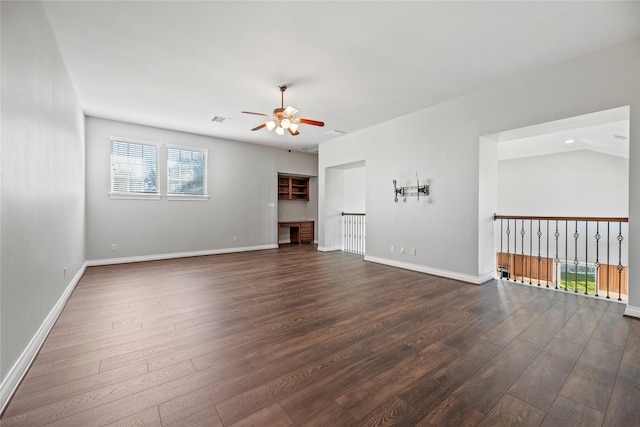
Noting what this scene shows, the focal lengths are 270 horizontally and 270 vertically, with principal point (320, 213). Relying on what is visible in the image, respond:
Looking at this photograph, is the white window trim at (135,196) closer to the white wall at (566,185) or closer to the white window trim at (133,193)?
the white window trim at (133,193)

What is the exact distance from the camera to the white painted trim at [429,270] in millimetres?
4266

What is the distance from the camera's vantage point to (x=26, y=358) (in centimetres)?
201

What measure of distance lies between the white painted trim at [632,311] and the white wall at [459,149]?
49 centimetres

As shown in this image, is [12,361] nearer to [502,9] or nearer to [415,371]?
[415,371]

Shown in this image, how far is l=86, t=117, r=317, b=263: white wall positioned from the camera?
5.61 metres

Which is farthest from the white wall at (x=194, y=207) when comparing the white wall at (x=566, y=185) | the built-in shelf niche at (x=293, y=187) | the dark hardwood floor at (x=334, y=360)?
the white wall at (x=566, y=185)

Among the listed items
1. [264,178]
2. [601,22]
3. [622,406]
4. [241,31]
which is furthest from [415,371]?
[264,178]

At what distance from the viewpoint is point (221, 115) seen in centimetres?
534

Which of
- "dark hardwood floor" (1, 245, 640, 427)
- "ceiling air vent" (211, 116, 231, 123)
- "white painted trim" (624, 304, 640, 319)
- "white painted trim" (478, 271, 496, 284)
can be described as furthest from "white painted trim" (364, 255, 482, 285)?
"ceiling air vent" (211, 116, 231, 123)

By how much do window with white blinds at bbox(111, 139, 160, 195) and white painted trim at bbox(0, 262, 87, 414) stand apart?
3.28 meters

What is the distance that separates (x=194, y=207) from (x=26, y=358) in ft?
16.4

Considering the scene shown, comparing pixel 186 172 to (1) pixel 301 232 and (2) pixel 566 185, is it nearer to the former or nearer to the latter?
(1) pixel 301 232

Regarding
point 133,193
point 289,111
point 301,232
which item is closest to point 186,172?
point 133,193

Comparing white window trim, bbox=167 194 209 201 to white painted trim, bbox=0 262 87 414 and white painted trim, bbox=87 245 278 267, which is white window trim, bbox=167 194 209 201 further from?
white painted trim, bbox=0 262 87 414
